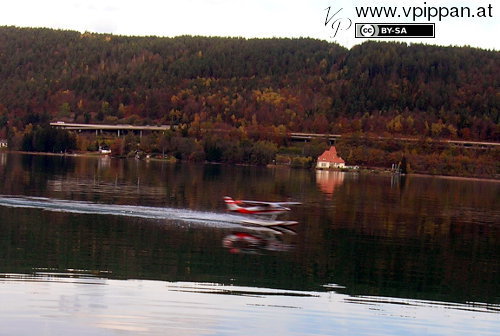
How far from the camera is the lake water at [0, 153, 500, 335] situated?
24219 millimetres

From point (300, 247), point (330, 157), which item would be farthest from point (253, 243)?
point (330, 157)

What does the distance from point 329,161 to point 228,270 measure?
4899 inches

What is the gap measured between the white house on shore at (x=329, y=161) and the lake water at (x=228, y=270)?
95066 millimetres

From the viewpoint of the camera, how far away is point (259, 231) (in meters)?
45.0

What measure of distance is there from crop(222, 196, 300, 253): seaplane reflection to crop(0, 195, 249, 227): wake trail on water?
62cm

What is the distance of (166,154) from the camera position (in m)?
157

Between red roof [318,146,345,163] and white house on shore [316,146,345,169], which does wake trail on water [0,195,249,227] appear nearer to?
white house on shore [316,146,345,169]

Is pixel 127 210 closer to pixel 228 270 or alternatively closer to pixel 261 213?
pixel 261 213

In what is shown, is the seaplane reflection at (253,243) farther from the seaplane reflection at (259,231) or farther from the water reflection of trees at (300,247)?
the water reflection of trees at (300,247)

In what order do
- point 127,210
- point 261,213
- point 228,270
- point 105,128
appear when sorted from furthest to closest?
point 105,128, point 127,210, point 261,213, point 228,270

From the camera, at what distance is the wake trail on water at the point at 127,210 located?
46853 mm

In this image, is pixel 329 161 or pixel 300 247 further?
pixel 329 161

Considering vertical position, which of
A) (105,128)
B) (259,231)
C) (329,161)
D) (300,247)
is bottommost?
(300,247)

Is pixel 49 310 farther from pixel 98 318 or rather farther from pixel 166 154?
pixel 166 154
